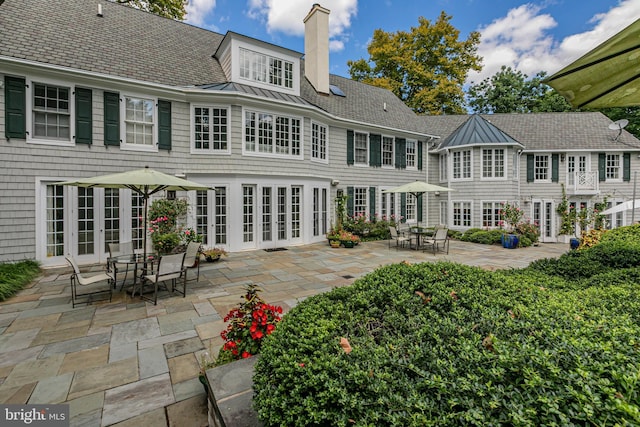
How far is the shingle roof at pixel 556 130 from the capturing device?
50.9ft

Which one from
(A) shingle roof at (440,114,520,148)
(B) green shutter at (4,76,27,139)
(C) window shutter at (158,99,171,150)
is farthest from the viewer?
(A) shingle roof at (440,114,520,148)

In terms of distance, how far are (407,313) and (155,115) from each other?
1007 centimetres

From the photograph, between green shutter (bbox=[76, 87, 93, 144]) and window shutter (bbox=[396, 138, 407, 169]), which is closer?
green shutter (bbox=[76, 87, 93, 144])

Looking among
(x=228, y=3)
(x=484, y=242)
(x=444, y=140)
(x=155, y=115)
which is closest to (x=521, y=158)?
(x=444, y=140)

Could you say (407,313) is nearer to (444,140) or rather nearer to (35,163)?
(35,163)

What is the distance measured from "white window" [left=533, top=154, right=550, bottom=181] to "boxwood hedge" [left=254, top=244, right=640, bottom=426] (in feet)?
53.9

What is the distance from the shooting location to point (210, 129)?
394 inches

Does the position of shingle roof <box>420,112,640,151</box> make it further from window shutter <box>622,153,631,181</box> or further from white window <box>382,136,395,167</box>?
white window <box>382,136,395,167</box>

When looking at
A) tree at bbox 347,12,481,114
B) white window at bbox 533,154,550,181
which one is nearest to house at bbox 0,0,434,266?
white window at bbox 533,154,550,181

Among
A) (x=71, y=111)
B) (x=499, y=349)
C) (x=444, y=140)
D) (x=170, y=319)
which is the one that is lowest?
(x=170, y=319)

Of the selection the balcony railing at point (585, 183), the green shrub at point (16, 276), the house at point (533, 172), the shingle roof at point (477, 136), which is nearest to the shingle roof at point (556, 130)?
the house at point (533, 172)

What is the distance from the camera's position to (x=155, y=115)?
368 inches

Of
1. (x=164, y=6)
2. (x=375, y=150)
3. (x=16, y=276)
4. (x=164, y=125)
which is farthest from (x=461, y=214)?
(x=164, y=6)

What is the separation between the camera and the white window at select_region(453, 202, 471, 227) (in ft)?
49.5
